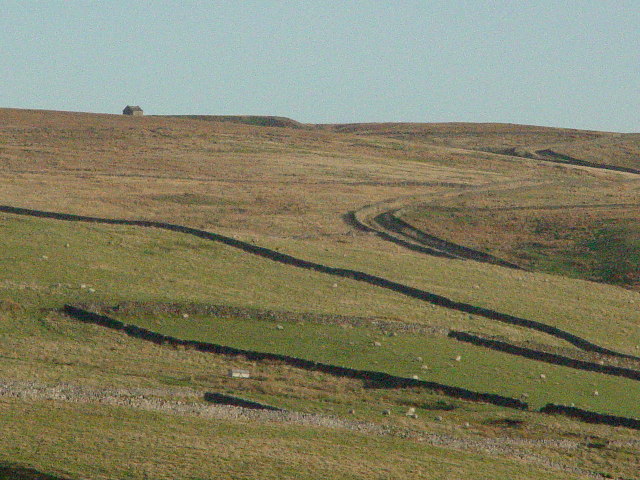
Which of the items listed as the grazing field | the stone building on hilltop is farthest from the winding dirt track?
the stone building on hilltop

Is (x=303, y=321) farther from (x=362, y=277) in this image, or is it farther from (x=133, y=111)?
(x=133, y=111)

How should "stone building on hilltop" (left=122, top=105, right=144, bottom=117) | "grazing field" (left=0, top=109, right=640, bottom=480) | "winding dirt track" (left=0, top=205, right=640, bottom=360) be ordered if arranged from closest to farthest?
"grazing field" (left=0, top=109, right=640, bottom=480) < "winding dirt track" (left=0, top=205, right=640, bottom=360) < "stone building on hilltop" (left=122, top=105, right=144, bottom=117)

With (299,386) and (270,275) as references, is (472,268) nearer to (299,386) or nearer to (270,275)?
(270,275)

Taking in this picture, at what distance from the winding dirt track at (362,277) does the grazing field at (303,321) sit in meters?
0.12

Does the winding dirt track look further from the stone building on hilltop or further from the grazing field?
A: the stone building on hilltop

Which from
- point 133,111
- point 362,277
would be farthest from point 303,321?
point 133,111

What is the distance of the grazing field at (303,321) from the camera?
20250 millimetres

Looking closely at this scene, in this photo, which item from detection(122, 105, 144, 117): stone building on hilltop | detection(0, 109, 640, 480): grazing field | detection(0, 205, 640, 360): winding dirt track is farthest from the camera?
detection(122, 105, 144, 117): stone building on hilltop

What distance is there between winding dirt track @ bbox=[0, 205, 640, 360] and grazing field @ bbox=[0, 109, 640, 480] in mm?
116

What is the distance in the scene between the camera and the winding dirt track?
40.0 m

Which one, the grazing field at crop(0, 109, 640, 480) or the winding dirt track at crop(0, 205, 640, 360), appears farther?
the winding dirt track at crop(0, 205, 640, 360)

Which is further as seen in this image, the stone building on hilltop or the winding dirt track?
the stone building on hilltop

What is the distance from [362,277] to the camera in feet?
152

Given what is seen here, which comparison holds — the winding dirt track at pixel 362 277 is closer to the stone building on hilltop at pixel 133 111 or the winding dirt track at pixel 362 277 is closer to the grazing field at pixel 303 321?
the grazing field at pixel 303 321
